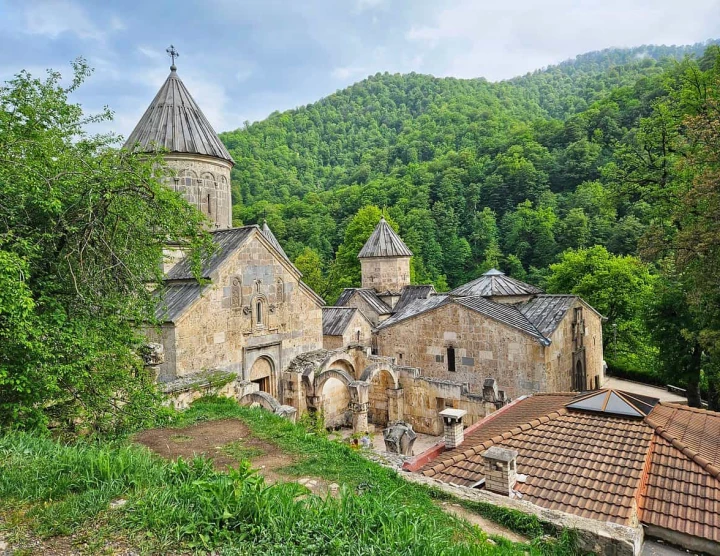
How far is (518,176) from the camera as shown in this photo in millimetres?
47438

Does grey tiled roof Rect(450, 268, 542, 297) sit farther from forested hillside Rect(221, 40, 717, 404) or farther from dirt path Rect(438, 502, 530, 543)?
dirt path Rect(438, 502, 530, 543)

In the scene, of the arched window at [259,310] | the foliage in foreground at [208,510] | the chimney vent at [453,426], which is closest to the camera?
the foliage in foreground at [208,510]

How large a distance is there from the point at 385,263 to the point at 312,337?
9.74m

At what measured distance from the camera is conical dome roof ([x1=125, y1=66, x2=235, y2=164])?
1249 centimetres

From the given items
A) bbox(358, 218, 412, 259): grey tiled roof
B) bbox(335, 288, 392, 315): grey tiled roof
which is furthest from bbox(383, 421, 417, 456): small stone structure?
bbox(358, 218, 412, 259): grey tiled roof

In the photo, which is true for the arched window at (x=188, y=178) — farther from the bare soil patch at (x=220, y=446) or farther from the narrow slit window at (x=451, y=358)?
the narrow slit window at (x=451, y=358)

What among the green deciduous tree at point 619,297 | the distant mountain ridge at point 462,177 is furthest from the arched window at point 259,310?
the green deciduous tree at point 619,297

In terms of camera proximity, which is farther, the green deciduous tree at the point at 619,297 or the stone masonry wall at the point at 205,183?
the green deciduous tree at the point at 619,297

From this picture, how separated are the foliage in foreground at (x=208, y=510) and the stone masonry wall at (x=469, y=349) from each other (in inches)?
383

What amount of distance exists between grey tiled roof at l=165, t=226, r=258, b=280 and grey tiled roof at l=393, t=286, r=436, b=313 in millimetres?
11534

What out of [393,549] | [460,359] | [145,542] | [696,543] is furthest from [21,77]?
[460,359]

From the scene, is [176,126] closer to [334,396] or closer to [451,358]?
[334,396]

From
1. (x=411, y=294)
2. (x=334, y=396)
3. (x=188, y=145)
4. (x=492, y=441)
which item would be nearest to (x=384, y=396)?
(x=334, y=396)

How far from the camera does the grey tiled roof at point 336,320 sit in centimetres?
1605
